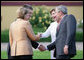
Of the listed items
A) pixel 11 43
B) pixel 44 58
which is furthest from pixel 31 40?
pixel 44 58

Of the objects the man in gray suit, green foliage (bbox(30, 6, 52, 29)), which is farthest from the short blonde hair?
green foliage (bbox(30, 6, 52, 29))

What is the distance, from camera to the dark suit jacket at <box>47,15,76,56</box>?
20.1 feet

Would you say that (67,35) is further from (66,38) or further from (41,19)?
(41,19)

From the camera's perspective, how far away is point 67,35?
6172mm

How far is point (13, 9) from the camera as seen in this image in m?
23.0

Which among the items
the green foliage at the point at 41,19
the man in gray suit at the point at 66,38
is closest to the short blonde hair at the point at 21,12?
the man in gray suit at the point at 66,38

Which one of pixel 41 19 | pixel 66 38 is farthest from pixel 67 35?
pixel 41 19

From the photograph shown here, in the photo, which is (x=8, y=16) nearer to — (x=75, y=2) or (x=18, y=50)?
(x=75, y=2)

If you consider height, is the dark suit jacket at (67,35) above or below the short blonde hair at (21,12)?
below

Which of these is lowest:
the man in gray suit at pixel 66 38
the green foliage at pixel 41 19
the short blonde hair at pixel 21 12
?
the man in gray suit at pixel 66 38

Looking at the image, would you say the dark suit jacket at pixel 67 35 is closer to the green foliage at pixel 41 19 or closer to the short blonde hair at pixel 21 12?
the short blonde hair at pixel 21 12

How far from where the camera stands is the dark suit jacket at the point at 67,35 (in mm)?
6141

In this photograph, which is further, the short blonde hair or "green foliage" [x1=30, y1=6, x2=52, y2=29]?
"green foliage" [x1=30, y1=6, x2=52, y2=29]

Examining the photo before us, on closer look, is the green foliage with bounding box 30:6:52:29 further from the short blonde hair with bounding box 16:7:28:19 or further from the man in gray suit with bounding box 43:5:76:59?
the short blonde hair with bounding box 16:7:28:19
